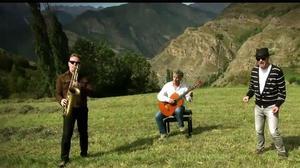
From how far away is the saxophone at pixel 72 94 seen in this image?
1261 centimetres

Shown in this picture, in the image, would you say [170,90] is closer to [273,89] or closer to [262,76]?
[262,76]

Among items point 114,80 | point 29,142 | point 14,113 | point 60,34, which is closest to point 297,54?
point 114,80

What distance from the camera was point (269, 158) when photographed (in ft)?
40.5

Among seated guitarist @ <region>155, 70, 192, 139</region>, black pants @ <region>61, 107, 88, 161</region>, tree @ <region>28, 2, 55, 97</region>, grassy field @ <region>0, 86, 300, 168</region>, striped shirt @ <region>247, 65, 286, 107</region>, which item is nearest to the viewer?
striped shirt @ <region>247, 65, 286, 107</region>

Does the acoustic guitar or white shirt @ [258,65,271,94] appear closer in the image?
white shirt @ [258,65,271,94]

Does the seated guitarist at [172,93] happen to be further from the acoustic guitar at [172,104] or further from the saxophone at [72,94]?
the saxophone at [72,94]

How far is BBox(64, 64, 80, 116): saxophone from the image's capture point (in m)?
12.6

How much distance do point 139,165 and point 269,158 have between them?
3207 millimetres

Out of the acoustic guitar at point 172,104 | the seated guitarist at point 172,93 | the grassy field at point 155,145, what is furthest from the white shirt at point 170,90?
the grassy field at point 155,145

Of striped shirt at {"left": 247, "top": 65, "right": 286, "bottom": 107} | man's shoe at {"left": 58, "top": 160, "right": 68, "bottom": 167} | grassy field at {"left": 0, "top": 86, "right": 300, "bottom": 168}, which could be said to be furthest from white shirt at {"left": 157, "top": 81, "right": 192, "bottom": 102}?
man's shoe at {"left": 58, "top": 160, "right": 68, "bottom": 167}

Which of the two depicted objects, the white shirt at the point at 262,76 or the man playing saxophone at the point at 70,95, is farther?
the man playing saxophone at the point at 70,95

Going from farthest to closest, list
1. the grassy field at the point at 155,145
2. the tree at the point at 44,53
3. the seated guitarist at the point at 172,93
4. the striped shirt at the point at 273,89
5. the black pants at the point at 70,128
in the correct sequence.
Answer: the tree at the point at 44,53 < the seated guitarist at the point at 172,93 < the black pants at the point at 70,128 < the grassy field at the point at 155,145 < the striped shirt at the point at 273,89

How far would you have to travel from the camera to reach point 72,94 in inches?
498

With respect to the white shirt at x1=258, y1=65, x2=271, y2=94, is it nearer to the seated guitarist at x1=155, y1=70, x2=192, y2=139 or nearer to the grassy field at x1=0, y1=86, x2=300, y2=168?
the grassy field at x1=0, y1=86, x2=300, y2=168
